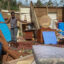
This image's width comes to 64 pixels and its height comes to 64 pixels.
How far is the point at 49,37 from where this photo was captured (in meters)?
9.48

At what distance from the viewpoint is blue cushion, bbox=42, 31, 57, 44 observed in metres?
9.39

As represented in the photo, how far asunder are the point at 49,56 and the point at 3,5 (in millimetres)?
27240

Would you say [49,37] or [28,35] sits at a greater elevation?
[49,37]

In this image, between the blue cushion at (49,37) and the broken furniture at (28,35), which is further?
the broken furniture at (28,35)

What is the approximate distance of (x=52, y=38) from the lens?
9.45 m

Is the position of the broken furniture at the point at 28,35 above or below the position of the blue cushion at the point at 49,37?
below

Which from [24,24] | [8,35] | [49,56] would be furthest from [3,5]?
[49,56]

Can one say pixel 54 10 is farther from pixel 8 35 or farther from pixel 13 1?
pixel 13 1

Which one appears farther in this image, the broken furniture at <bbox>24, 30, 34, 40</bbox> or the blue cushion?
the broken furniture at <bbox>24, 30, 34, 40</bbox>

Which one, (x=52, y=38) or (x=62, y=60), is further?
(x=52, y=38)

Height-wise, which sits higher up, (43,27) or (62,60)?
(62,60)

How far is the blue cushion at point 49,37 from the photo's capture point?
939cm

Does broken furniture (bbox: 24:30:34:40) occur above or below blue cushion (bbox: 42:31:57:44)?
below

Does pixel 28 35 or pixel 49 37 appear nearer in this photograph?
pixel 49 37
